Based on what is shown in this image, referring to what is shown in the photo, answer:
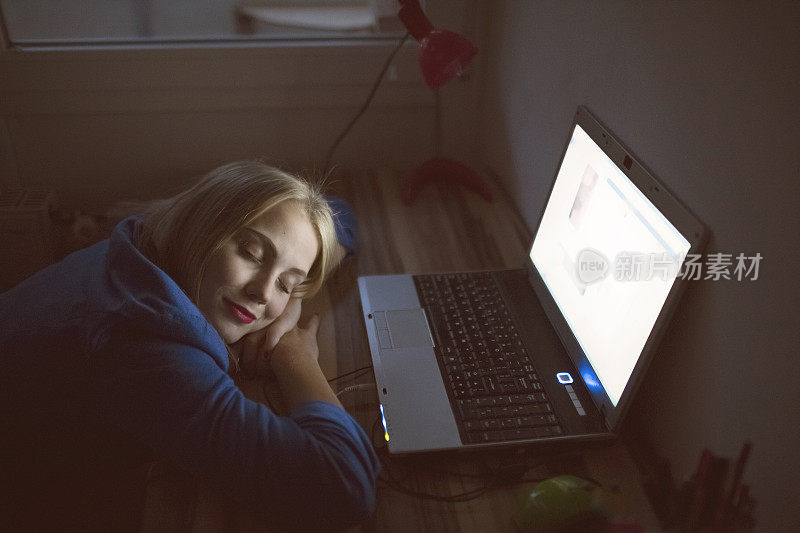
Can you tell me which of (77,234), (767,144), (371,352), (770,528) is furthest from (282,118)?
(770,528)

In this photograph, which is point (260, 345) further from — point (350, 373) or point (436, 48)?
point (436, 48)

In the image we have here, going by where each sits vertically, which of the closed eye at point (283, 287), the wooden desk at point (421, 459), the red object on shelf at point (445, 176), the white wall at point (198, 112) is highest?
the white wall at point (198, 112)

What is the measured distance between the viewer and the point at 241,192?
3.13 feet

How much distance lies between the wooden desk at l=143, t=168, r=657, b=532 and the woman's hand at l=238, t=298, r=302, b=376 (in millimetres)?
28

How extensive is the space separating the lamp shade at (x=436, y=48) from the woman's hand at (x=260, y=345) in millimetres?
582

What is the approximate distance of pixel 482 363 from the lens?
94cm

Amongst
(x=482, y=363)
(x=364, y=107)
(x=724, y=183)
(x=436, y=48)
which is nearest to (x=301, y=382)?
(x=482, y=363)

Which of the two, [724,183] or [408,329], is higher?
[724,183]

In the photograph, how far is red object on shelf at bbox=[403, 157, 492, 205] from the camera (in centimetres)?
148

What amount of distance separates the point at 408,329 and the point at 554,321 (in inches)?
9.3

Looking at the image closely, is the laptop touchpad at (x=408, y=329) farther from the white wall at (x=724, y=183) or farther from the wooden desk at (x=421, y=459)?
the white wall at (x=724, y=183)

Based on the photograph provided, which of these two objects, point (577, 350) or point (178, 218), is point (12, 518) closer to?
point (178, 218)

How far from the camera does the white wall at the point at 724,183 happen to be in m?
0.61

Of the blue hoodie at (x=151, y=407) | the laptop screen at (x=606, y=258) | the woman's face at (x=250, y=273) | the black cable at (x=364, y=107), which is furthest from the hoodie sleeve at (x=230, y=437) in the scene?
the black cable at (x=364, y=107)
